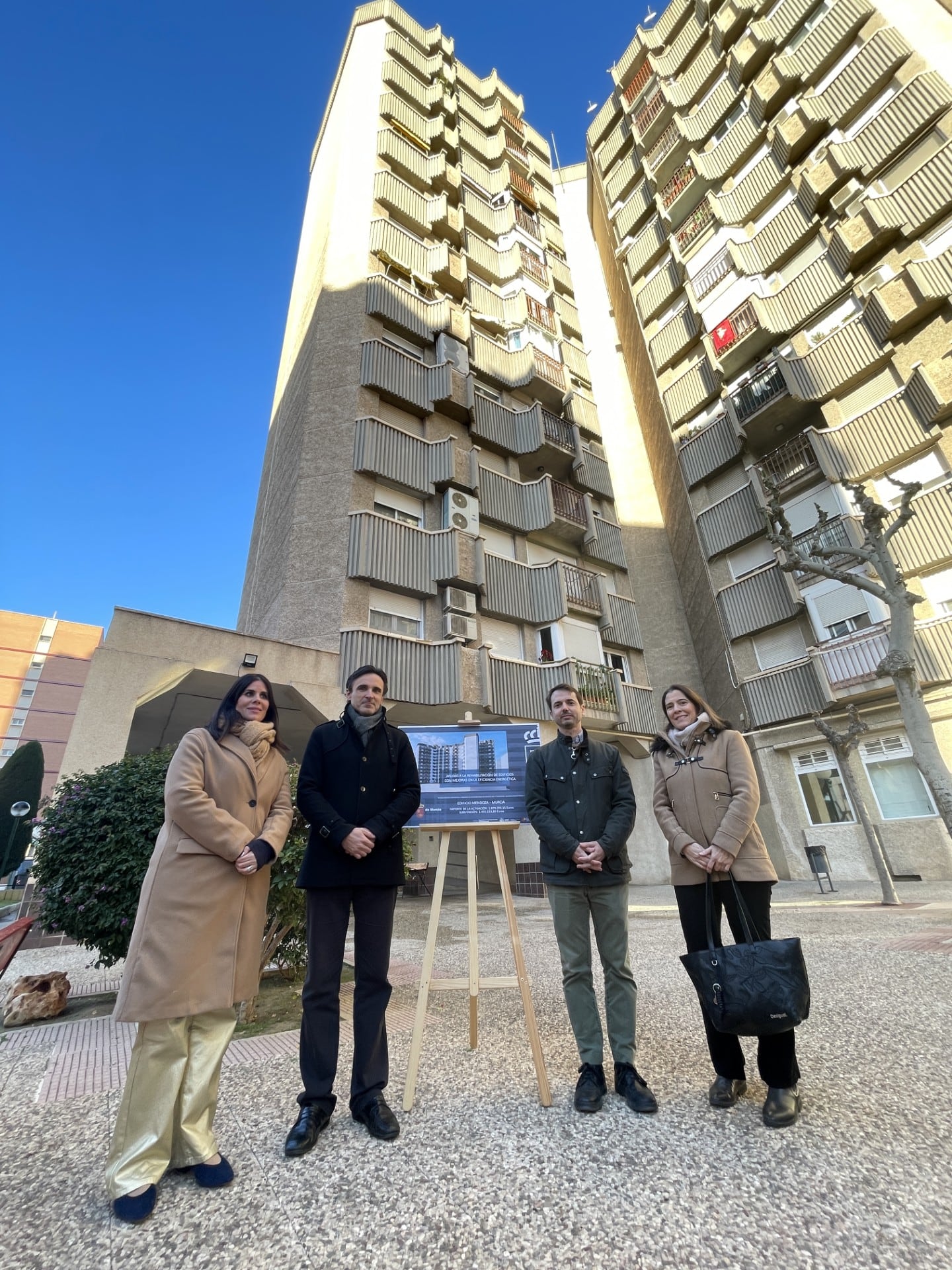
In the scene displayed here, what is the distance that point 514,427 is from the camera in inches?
680

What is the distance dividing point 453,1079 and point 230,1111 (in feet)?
3.77

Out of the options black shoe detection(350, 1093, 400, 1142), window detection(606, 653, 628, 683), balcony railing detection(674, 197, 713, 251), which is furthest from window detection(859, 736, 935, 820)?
balcony railing detection(674, 197, 713, 251)

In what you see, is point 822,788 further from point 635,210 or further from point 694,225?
point 635,210

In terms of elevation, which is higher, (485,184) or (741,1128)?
(485,184)

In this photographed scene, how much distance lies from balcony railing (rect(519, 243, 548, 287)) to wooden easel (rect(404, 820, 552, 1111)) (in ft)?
76.1

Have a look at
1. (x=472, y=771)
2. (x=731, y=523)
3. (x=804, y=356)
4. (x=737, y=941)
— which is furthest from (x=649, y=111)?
(x=737, y=941)

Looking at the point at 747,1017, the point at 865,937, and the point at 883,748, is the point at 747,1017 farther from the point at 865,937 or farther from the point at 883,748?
the point at 883,748

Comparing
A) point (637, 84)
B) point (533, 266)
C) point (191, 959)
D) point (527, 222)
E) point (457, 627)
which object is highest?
point (637, 84)

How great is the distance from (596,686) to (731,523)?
7.80 metres

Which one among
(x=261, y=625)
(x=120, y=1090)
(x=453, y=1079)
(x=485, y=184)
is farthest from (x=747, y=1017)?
(x=485, y=184)

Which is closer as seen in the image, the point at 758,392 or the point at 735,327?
the point at 758,392

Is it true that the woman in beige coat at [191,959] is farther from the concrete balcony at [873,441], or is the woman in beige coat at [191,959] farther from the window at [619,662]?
the concrete balcony at [873,441]

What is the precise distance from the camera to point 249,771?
259 centimetres

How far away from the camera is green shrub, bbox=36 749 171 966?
15.0ft
